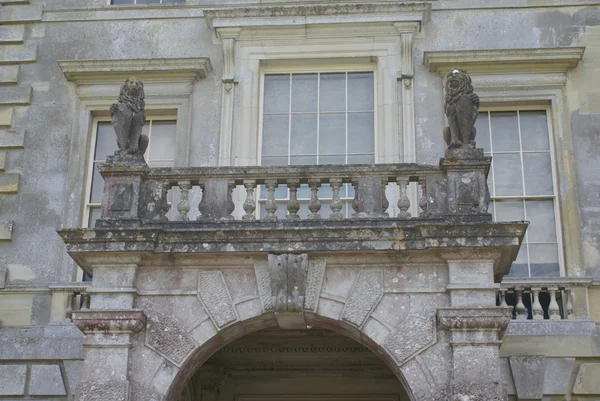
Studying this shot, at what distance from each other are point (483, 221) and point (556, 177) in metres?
3.44

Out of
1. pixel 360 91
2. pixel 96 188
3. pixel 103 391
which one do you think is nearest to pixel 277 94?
pixel 360 91

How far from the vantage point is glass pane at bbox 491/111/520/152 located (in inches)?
517

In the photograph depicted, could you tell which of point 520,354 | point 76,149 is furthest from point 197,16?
point 520,354

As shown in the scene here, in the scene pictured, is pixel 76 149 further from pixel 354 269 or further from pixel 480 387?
pixel 480 387

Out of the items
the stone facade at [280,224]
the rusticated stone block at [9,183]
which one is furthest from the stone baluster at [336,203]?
the rusticated stone block at [9,183]

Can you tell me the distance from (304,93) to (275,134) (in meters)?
0.78

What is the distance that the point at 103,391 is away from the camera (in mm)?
9555

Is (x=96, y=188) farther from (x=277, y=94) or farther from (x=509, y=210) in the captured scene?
(x=509, y=210)

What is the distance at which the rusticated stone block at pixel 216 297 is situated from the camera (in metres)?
9.98

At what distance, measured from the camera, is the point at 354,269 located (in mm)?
10062

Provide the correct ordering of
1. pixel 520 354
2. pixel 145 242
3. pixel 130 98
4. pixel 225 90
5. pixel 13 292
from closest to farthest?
1. pixel 145 242
2. pixel 130 98
3. pixel 520 354
4. pixel 13 292
5. pixel 225 90

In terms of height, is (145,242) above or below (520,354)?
above

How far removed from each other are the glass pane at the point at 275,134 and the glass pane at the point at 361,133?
36.3 inches

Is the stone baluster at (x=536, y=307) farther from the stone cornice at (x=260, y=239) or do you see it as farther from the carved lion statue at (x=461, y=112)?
the carved lion statue at (x=461, y=112)
